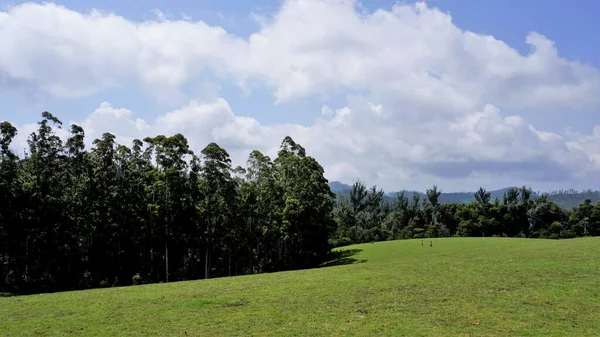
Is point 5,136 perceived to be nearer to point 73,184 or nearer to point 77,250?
point 73,184

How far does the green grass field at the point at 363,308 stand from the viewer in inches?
698

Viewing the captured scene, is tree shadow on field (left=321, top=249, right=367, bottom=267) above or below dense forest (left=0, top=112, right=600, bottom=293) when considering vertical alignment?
below

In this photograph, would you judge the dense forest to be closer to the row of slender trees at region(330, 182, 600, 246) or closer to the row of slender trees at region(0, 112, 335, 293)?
the row of slender trees at region(0, 112, 335, 293)

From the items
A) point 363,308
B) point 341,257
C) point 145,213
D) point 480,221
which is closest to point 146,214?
point 145,213

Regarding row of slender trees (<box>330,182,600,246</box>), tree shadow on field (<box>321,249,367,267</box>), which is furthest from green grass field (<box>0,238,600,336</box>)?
row of slender trees (<box>330,182,600,246</box>)

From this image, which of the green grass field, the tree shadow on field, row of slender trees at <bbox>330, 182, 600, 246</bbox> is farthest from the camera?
row of slender trees at <bbox>330, 182, 600, 246</bbox>

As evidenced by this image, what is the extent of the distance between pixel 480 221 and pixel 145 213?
92605 mm

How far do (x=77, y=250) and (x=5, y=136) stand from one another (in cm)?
1763

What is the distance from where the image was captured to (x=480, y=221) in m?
119

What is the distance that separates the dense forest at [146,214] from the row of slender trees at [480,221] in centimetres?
3513

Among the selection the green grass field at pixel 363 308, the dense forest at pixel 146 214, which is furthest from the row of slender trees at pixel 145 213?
the green grass field at pixel 363 308

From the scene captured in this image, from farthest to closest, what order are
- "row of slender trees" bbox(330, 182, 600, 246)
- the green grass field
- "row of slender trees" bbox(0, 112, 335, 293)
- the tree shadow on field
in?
"row of slender trees" bbox(330, 182, 600, 246)
the tree shadow on field
"row of slender trees" bbox(0, 112, 335, 293)
the green grass field

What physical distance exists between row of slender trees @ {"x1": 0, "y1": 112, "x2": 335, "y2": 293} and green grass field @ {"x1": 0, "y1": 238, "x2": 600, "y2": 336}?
2731cm

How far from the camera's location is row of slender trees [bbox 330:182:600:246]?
11075 cm
